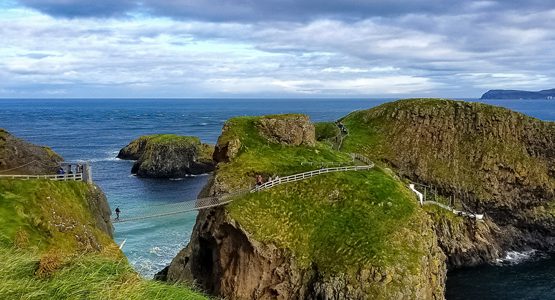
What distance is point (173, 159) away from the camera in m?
128

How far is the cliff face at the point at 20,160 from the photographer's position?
34.3 metres

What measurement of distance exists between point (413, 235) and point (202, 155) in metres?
90.2

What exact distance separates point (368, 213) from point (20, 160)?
105ft

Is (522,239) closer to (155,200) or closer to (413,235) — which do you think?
(413,235)

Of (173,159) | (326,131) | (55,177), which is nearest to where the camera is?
(55,177)

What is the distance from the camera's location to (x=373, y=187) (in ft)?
184

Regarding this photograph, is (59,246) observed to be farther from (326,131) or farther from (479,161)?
(326,131)

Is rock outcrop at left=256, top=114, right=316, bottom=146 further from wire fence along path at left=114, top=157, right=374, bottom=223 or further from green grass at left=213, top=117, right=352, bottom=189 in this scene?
wire fence along path at left=114, top=157, right=374, bottom=223

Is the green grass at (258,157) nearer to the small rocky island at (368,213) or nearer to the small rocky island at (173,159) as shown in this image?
the small rocky island at (368,213)

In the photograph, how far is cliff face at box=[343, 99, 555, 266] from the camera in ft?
260

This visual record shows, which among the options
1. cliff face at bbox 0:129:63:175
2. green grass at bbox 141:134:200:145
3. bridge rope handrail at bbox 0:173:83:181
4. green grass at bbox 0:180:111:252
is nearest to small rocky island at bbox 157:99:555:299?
bridge rope handrail at bbox 0:173:83:181

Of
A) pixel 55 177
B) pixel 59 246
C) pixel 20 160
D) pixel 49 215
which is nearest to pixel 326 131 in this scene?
pixel 55 177

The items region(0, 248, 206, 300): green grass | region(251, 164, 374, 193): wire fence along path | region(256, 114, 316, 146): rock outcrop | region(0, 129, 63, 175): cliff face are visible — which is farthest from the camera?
region(256, 114, 316, 146): rock outcrop

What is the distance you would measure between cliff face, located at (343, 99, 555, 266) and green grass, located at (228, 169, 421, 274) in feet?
75.6
